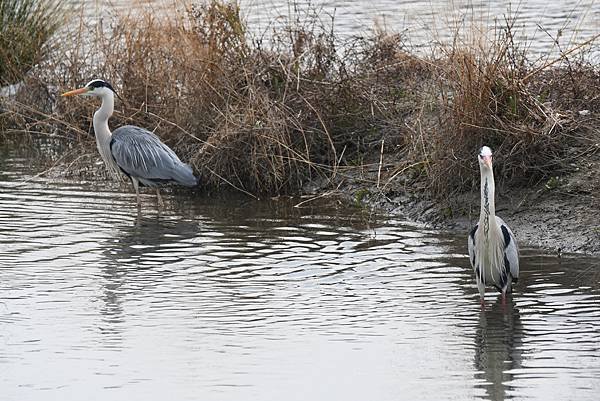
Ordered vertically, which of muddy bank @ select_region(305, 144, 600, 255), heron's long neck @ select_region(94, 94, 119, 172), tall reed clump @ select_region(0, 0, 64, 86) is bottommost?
muddy bank @ select_region(305, 144, 600, 255)

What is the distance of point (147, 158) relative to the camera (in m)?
10.4

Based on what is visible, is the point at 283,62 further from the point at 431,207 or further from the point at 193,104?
the point at 431,207

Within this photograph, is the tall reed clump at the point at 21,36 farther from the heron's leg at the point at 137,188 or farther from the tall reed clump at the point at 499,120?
the tall reed clump at the point at 499,120

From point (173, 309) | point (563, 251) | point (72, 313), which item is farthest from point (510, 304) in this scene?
point (72, 313)

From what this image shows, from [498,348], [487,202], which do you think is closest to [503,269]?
[487,202]

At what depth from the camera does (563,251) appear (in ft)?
28.1

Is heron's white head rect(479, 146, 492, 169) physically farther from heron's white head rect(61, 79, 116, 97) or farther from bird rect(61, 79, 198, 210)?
heron's white head rect(61, 79, 116, 97)

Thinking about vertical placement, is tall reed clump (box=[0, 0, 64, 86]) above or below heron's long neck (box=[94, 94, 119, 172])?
above

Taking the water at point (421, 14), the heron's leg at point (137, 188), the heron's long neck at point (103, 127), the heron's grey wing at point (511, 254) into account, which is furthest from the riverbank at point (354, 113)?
the water at point (421, 14)

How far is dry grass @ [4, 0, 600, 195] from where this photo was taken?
936 centimetres

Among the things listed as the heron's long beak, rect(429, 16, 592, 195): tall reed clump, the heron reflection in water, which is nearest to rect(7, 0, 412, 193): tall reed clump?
rect(429, 16, 592, 195): tall reed clump

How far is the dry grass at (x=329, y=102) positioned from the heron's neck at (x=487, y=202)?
1.80 meters

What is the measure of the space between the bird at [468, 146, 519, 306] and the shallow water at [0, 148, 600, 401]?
6.0 inches

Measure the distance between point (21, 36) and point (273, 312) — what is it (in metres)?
7.26
